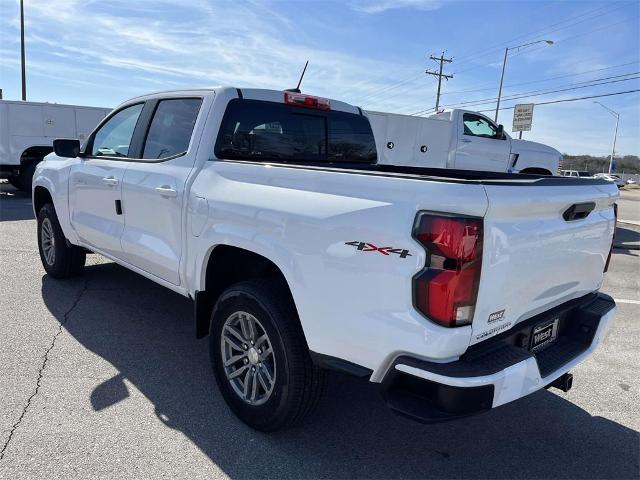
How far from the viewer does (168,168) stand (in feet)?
11.3

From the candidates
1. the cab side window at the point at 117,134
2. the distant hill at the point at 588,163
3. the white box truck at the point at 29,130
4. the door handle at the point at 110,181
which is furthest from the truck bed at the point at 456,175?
the distant hill at the point at 588,163

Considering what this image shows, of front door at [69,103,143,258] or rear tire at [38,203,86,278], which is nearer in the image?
front door at [69,103,143,258]

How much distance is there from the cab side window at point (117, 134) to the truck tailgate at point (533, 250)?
3155 millimetres

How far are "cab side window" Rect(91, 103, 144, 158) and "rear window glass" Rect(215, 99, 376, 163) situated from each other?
1177 mm

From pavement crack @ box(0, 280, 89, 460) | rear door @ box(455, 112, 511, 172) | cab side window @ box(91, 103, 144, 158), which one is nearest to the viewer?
pavement crack @ box(0, 280, 89, 460)

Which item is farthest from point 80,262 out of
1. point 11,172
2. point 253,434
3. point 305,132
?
point 11,172

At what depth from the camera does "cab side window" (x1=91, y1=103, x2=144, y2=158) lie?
4.18 metres

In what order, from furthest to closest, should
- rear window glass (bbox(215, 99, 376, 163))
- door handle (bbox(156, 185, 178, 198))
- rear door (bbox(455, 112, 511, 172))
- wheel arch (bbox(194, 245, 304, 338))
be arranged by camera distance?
1. rear door (bbox(455, 112, 511, 172))
2. rear window glass (bbox(215, 99, 376, 163))
3. door handle (bbox(156, 185, 178, 198))
4. wheel arch (bbox(194, 245, 304, 338))

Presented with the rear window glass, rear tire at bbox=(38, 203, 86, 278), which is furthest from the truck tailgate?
rear tire at bbox=(38, 203, 86, 278)

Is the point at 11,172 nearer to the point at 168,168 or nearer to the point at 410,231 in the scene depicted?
the point at 168,168

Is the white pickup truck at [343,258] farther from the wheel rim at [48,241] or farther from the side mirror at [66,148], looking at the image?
the wheel rim at [48,241]

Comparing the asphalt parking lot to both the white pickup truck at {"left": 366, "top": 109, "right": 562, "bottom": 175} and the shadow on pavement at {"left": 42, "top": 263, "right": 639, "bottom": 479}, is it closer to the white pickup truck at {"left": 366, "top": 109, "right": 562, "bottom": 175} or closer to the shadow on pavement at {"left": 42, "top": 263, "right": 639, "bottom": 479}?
the shadow on pavement at {"left": 42, "top": 263, "right": 639, "bottom": 479}

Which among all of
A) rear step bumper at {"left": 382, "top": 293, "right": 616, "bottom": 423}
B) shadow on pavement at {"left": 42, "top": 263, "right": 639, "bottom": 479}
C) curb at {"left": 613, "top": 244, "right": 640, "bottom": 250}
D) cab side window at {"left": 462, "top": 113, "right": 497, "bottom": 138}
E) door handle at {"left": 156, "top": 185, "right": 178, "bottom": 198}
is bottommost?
shadow on pavement at {"left": 42, "top": 263, "right": 639, "bottom": 479}

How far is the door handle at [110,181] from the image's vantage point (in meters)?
3.97
